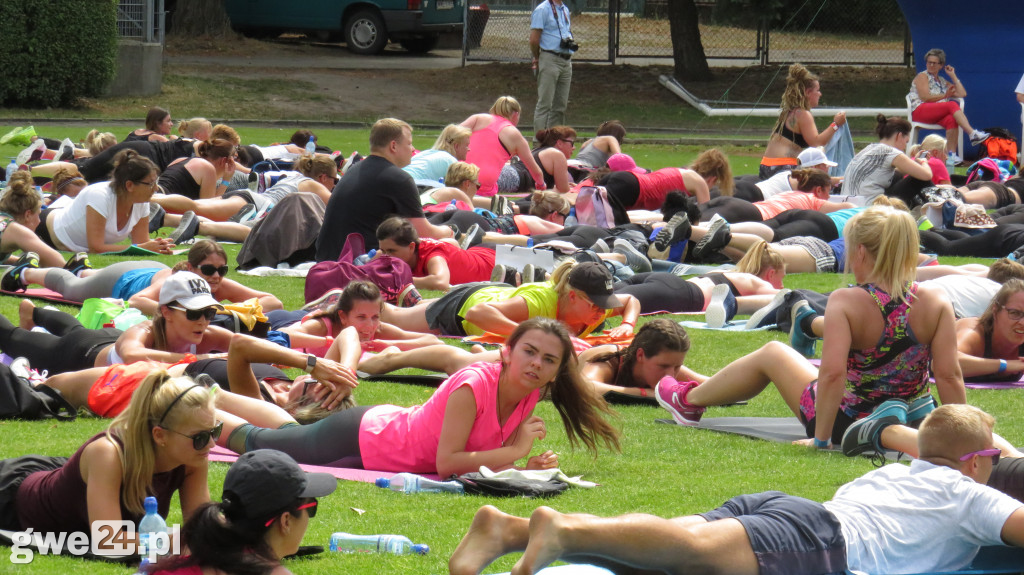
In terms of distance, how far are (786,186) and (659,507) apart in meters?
9.72

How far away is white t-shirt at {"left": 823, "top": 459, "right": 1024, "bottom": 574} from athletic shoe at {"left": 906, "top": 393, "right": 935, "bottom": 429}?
151 cm

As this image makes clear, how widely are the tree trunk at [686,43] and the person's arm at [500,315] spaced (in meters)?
21.9

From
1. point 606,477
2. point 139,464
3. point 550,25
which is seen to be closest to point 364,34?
point 550,25

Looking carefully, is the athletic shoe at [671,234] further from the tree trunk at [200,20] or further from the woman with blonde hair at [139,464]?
the tree trunk at [200,20]

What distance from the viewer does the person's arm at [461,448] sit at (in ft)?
17.7

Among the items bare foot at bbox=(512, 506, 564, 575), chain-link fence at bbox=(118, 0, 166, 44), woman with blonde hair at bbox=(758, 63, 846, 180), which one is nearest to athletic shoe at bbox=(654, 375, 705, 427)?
bare foot at bbox=(512, 506, 564, 575)

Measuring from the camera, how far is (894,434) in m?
5.53

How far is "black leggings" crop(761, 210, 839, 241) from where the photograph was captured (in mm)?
11922

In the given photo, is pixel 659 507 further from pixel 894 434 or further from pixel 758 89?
pixel 758 89

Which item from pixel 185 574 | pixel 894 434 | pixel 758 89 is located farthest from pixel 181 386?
pixel 758 89

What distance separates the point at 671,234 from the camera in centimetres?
1132

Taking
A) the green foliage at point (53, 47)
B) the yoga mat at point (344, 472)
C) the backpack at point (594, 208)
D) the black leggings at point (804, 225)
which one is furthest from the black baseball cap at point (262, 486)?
the green foliage at point (53, 47)

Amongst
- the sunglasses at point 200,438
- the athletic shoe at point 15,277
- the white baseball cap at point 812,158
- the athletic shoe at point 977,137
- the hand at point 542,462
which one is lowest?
the athletic shoe at point 15,277

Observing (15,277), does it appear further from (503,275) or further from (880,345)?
(880,345)
